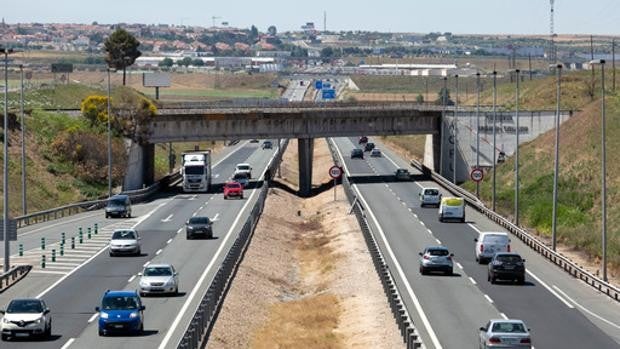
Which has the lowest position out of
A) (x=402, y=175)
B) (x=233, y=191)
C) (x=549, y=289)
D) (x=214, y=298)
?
(x=549, y=289)

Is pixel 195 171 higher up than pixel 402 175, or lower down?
higher up

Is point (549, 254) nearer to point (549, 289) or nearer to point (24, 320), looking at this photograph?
point (549, 289)

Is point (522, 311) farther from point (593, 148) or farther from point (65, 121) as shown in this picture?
point (65, 121)

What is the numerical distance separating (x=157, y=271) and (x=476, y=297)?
444 inches

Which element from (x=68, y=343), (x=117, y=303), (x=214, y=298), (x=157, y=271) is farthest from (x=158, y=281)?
(x=68, y=343)

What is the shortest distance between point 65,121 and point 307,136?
68.5 ft

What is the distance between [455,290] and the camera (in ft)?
186

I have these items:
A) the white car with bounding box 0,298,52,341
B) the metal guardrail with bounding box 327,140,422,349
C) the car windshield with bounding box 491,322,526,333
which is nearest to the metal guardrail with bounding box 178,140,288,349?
the white car with bounding box 0,298,52,341

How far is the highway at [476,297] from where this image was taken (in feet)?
150

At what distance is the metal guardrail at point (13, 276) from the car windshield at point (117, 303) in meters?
11.1

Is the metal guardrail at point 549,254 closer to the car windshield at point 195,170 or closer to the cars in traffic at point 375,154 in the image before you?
the car windshield at point 195,170

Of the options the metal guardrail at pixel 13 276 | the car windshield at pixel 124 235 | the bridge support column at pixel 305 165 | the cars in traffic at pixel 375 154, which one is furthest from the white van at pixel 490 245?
the cars in traffic at pixel 375 154

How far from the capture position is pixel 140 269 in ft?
202

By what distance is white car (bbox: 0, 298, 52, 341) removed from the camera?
139 ft
